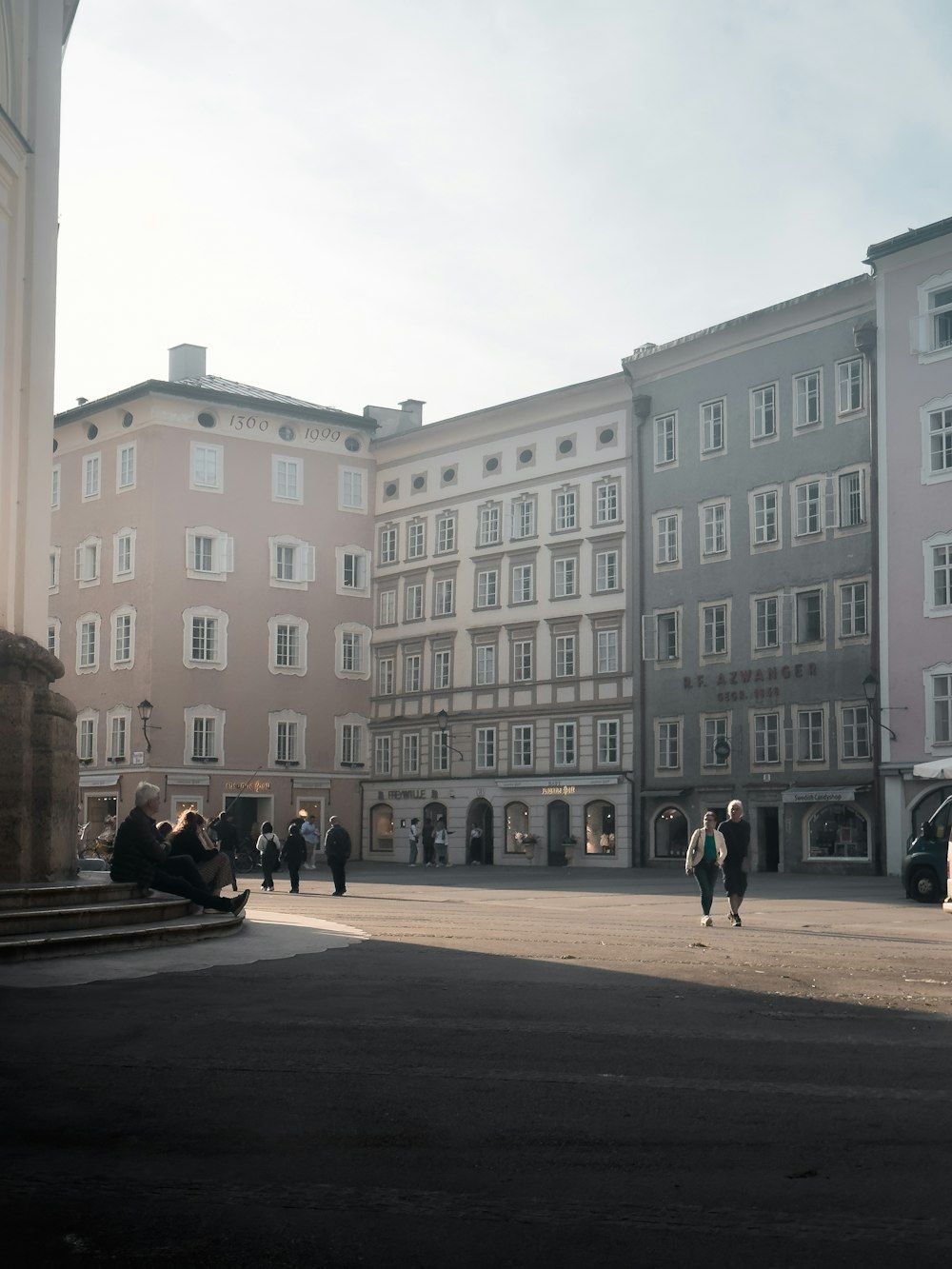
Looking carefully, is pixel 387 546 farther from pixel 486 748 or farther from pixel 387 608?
pixel 486 748

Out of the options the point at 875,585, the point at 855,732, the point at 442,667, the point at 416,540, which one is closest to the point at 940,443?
the point at 875,585

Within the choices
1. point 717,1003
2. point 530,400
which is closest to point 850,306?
point 530,400

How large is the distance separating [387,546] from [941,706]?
27730 millimetres

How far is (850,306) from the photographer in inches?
1956

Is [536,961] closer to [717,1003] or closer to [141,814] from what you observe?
[717,1003]

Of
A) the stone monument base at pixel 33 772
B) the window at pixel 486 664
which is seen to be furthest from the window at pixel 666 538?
the stone monument base at pixel 33 772

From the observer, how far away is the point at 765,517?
52.2 m

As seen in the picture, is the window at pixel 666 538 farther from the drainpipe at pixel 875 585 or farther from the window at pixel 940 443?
the window at pixel 940 443

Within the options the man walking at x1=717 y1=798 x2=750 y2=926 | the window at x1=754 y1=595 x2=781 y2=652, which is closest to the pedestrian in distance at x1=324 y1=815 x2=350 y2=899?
the man walking at x1=717 y1=798 x2=750 y2=926

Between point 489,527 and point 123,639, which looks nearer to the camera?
point 489,527

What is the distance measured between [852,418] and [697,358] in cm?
731

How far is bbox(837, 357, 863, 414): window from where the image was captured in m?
49.3

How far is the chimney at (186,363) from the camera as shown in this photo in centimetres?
7006

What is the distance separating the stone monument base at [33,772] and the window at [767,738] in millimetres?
34447
